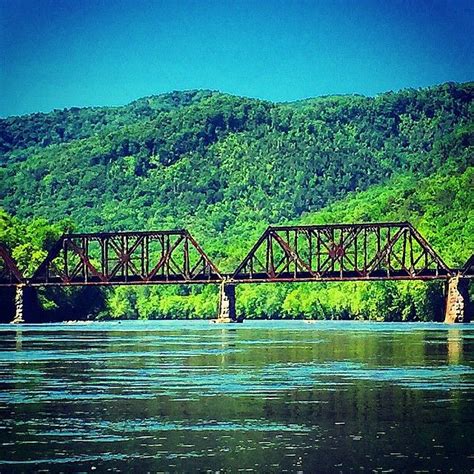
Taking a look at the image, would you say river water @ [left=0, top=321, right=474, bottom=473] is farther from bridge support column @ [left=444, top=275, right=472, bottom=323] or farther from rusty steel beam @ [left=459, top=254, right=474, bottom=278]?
rusty steel beam @ [left=459, top=254, right=474, bottom=278]

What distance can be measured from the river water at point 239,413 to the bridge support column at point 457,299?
9673 cm

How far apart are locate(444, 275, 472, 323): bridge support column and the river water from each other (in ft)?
317

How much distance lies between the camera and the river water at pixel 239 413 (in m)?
39.8

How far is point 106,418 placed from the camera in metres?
49.5

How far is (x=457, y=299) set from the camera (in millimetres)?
187750

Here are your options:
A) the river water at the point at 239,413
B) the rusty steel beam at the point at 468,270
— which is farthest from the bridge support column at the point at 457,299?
the river water at the point at 239,413

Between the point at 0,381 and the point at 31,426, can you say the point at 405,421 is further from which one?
the point at 0,381

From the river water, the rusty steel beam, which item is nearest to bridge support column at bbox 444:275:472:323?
the rusty steel beam

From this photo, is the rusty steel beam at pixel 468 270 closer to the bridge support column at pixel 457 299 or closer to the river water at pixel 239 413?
the bridge support column at pixel 457 299

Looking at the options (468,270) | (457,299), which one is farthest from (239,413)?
(468,270)

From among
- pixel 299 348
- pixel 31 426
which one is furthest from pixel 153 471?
pixel 299 348

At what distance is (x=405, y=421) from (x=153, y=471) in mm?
12701

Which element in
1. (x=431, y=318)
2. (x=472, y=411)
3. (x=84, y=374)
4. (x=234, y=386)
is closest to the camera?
(x=472, y=411)

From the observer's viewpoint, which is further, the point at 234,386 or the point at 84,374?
the point at 84,374
